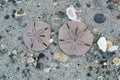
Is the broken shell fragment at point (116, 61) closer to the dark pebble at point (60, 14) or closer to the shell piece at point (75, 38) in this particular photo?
the shell piece at point (75, 38)

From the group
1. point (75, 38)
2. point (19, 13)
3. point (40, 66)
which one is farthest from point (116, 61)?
point (19, 13)

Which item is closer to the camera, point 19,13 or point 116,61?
point 116,61

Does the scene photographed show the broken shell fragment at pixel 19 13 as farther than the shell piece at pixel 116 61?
Yes

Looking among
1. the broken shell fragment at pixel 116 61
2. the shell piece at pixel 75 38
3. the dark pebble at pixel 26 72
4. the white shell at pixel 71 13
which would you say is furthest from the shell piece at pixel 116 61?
the dark pebble at pixel 26 72

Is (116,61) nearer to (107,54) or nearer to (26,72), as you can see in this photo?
(107,54)

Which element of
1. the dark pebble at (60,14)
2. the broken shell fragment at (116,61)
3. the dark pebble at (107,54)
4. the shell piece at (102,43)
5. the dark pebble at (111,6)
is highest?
the dark pebble at (111,6)
